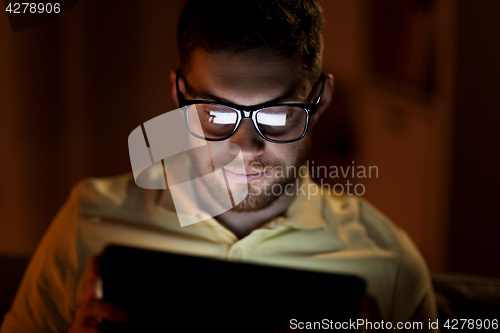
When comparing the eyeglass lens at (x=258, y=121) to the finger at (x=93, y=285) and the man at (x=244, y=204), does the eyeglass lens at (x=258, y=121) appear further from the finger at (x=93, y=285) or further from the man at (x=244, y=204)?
the finger at (x=93, y=285)

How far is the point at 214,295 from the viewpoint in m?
0.73

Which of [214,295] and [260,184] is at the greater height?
[260,184]

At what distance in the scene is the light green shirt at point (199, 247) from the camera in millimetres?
862

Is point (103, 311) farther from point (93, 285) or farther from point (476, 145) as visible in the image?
point (476, 145)

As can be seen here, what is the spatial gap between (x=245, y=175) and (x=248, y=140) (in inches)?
3.9

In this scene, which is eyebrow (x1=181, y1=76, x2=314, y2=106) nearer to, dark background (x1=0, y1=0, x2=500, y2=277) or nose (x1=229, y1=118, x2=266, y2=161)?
nose (x1=229, y1=118, x2=266, y2=161)

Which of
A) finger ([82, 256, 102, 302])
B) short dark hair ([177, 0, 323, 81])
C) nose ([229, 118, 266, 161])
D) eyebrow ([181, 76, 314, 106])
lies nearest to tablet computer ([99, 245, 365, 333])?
finger ([82, 256, 102, 302])

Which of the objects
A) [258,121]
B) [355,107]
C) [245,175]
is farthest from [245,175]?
[355,107]

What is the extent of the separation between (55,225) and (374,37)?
139cm

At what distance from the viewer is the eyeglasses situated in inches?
28.8

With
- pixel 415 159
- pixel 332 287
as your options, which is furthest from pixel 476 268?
→ pixel 332 287

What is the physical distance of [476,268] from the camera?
55.3 inches

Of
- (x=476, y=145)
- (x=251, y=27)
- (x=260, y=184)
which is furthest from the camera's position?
(x=476, y=145)

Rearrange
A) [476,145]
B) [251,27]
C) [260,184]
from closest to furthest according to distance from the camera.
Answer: [251,27], [260,184], [476,145]
